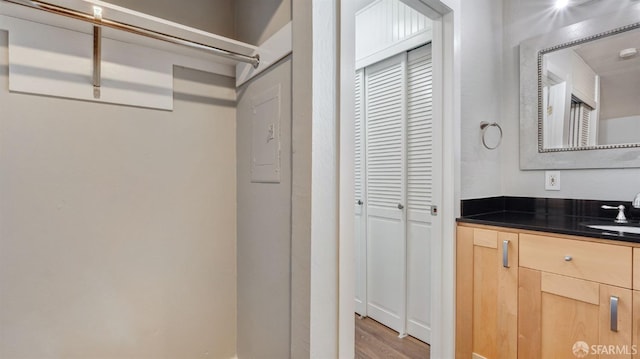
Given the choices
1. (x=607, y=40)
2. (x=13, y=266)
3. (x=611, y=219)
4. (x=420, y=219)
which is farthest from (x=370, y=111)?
(x=13, y=266)

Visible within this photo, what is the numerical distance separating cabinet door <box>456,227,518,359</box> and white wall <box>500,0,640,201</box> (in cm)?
35

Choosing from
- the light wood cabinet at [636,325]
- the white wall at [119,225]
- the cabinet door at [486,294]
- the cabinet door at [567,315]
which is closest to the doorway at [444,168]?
the cabinet door at [486,294]

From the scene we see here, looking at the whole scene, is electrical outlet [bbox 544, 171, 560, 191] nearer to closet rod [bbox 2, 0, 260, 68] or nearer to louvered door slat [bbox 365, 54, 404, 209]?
louvered door slat [bbox 365, 54, 404, 209]

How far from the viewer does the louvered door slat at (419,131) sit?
2074 millimetres

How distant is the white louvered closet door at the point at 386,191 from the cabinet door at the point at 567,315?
32.8 inches

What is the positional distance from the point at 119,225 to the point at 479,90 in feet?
7.03

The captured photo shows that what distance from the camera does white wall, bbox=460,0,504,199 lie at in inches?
73.4

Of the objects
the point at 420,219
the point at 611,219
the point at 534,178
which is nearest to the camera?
the point at 611,219

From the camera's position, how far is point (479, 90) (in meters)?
1.96

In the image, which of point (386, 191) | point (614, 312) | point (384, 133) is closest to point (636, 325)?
point (614, 312)

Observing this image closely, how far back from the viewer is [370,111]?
2461mm

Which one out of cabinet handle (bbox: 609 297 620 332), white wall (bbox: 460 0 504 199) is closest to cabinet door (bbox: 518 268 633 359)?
cabinet handle (bbox: 609 297 620 332)

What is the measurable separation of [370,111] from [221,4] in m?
1.28

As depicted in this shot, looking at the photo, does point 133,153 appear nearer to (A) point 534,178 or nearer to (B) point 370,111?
(B) point 370,111
